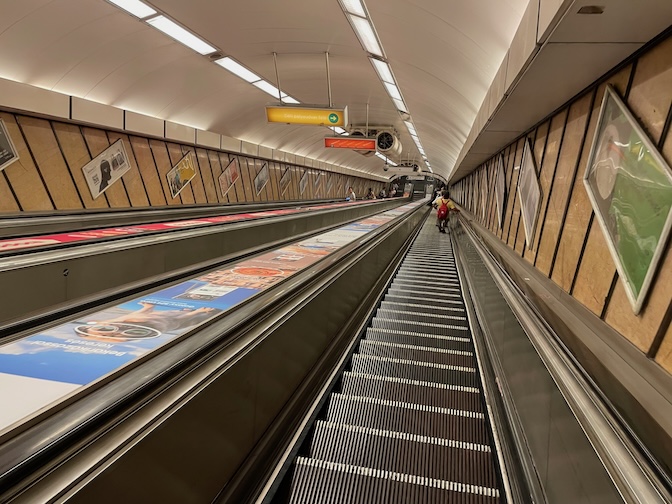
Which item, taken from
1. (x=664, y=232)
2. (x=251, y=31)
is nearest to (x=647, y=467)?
(x=664, y=232)

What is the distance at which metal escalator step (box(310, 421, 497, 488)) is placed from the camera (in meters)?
2.52

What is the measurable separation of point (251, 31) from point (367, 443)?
672 centimetres

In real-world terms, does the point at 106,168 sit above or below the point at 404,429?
above

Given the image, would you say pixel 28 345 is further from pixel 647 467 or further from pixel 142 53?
pixel 142 53

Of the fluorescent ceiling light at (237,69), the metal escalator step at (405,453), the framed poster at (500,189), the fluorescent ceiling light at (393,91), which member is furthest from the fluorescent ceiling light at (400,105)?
the metal escalator step at (405,453)

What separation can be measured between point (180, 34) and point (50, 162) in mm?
3447

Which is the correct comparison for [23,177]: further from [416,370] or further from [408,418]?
[408,418]

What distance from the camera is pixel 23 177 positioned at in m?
7.67

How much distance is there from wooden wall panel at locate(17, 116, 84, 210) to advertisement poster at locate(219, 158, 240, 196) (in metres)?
5.90

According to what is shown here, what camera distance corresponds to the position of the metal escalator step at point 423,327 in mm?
5227

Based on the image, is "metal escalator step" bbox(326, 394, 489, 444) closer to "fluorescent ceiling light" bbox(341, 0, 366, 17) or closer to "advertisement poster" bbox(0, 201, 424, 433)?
"advertisement poster" bbox(0, 201, 424, 433)

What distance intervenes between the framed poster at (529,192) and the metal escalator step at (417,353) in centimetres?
233

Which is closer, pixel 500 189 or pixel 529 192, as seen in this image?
pixel 529 192

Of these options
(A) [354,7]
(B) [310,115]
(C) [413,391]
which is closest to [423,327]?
(C) [413,391]
